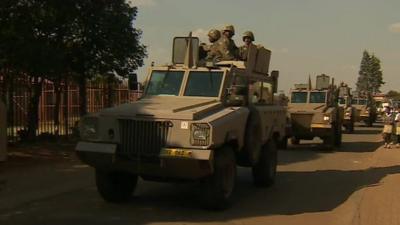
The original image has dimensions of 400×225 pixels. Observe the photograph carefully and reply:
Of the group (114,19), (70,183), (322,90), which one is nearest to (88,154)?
(70,183)

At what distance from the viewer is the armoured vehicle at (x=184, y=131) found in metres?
8.78

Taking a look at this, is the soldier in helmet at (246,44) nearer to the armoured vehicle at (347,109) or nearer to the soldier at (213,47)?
the soldier at (213,47)

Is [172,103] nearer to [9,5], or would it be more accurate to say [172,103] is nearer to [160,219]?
[160,219]

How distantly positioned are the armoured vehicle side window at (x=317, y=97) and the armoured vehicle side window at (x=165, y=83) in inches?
498

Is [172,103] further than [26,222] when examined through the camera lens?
Yes

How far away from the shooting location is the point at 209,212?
30.4ft

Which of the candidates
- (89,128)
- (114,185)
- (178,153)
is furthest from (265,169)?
(89,128)

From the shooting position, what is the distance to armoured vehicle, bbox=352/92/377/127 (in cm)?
4075

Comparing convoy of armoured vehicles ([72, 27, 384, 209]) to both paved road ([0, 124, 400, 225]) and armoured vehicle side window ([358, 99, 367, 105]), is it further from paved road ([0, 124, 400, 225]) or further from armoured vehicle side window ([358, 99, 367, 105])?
armoured vehicle side window ([358, 99, 367, 105])

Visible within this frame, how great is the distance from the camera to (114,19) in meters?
18.6

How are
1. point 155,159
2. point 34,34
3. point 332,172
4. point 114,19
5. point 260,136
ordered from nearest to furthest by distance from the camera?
point 155,159 → point 260,136 → point 332,172 → point 34,34 → point 114,19

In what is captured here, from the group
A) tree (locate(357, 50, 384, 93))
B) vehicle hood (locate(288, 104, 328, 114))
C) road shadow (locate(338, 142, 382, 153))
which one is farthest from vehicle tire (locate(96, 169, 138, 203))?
tree (locate(357, 50, 384, 93))

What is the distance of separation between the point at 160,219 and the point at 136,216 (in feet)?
1.36

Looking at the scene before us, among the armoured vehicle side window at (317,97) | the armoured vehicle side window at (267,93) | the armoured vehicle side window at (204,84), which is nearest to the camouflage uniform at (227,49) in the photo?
the armoured vehicle side window at (267,93)
